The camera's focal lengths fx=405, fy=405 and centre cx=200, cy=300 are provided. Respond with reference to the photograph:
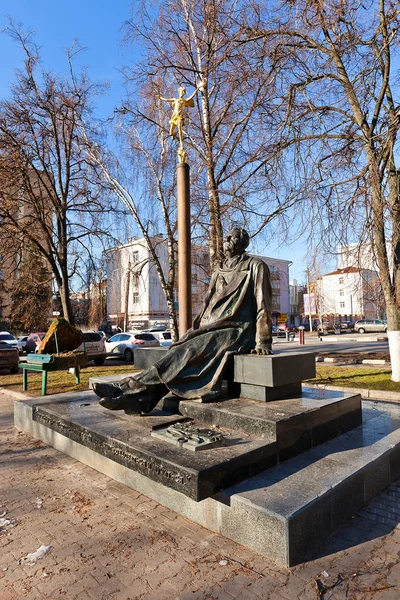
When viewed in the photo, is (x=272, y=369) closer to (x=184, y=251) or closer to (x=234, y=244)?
(x=234, y=244)

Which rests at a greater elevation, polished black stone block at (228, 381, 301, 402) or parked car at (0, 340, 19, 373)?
polished black stone block at (228, 381, 301, 402)

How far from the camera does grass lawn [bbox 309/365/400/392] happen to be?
29.2ft

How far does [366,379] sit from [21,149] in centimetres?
1275

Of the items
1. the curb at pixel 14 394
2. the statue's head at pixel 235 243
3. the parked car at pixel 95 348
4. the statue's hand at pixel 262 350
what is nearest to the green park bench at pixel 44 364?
the curb at pixel 14 394

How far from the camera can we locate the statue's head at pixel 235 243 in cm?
554

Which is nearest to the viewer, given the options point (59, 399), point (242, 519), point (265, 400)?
point (242, 519)

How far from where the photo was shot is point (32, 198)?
14188 mm

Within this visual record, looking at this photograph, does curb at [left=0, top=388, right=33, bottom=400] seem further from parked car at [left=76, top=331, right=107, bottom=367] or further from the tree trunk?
parked car at [left=76, top=331, right=107, bottom=367]

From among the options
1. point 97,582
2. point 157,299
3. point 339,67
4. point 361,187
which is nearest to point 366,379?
point 361,187

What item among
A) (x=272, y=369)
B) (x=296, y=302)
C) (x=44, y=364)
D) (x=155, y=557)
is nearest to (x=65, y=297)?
→ (x=44, y=364)

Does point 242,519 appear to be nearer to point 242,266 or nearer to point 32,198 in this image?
point 242,266

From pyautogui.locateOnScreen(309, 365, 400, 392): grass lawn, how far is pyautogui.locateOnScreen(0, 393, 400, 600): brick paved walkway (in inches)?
209

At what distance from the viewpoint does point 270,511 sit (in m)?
2.72

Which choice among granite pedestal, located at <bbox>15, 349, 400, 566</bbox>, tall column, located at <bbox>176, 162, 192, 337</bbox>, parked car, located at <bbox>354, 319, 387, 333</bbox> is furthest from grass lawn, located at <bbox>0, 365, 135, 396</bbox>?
parked car, located at <bbox>354, 319, 387, 333</bbox>
